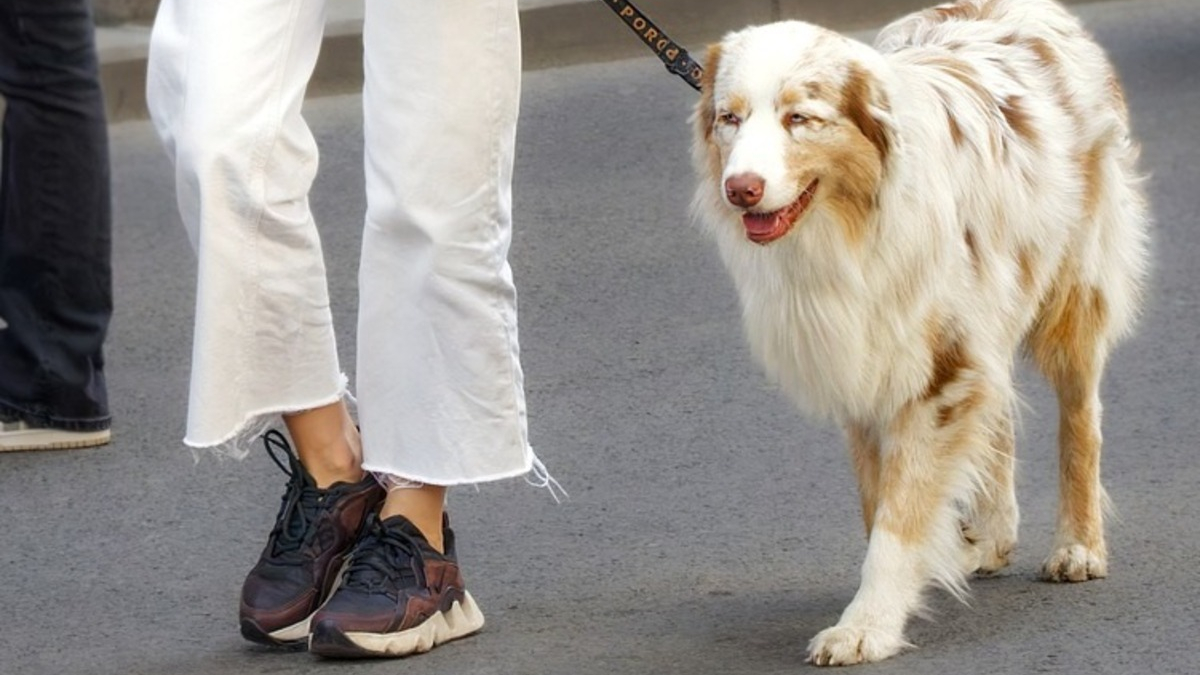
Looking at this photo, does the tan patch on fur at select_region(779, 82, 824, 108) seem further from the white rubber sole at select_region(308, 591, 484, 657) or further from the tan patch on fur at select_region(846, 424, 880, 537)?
the white rubber sole at select_region(308, 591, 484, 657)

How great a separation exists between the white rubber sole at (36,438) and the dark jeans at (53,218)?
0.07ft

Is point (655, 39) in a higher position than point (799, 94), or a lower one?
lower

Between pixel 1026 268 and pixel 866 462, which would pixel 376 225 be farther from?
pixel 1026 268

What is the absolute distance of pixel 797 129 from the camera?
370cm

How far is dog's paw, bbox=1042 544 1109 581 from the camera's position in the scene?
422 cm

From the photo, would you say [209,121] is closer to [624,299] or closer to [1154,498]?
[1154,498]

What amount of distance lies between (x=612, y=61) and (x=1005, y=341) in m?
5.39

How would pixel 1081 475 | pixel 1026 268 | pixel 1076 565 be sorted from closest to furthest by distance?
pixel 1026 268 < pixel 1076 565 < pixel 1081 475

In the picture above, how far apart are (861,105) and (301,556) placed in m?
1.23

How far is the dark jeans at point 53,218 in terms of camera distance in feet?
17.5

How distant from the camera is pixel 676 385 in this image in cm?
570

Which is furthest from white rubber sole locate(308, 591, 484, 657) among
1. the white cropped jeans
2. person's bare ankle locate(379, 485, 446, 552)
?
the white cropped jeans

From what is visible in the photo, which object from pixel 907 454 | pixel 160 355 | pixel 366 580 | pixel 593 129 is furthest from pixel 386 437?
pixel 593 129

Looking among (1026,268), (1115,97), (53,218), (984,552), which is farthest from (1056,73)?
(53,218)
